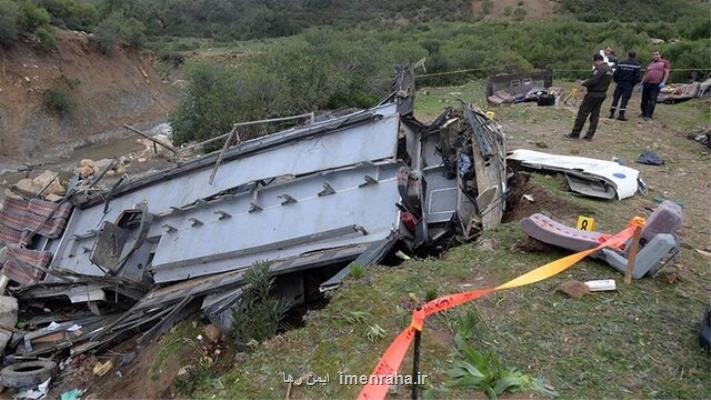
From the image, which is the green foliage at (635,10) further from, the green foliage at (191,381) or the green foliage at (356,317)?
the green foliage at (191,381)

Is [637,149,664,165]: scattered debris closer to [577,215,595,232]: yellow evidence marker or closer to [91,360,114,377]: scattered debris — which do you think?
[577,215,595,232]: yellow evidence marker

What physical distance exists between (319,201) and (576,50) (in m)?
21.3

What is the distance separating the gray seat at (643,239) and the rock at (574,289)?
415 mm

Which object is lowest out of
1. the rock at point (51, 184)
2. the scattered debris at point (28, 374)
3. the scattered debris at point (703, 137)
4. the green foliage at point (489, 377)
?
the rock at point (51, 184)

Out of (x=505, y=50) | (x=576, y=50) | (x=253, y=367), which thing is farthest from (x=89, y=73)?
(x=253, y=367)

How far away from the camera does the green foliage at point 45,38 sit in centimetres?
2166

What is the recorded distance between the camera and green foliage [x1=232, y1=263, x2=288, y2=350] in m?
3.88

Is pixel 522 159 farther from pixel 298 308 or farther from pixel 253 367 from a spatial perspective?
pixel 253 367

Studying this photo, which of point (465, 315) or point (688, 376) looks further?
point (465, 315)

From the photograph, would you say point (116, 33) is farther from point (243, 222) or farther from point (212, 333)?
point (212, 333)

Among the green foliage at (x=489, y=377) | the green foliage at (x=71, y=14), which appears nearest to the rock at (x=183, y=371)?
the green foliage at (x=489, y=377)

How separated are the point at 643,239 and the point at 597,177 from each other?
80.5 inches

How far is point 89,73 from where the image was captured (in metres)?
23.6

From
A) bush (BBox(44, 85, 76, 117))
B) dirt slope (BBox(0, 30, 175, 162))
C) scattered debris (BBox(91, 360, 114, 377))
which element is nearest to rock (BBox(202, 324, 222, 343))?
scattered debris (BBox(91, 360, 114, 377))
